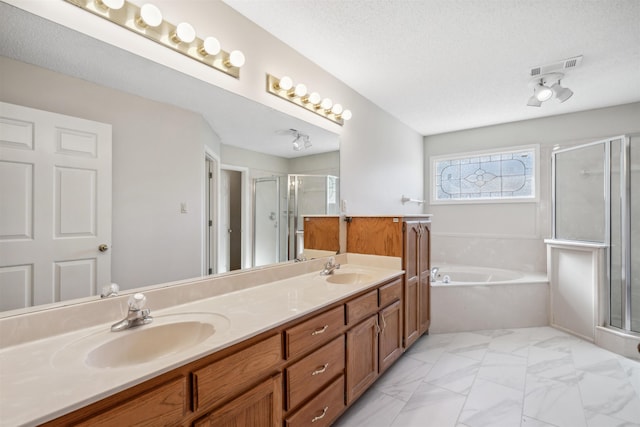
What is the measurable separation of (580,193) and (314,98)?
3.00 meters

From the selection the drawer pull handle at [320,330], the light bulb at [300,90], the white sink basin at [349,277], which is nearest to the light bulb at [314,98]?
the light bulb at [300,90]

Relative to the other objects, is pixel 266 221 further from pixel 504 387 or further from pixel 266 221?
pixel 504 387

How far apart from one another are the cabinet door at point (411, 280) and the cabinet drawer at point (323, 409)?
0.97 meters

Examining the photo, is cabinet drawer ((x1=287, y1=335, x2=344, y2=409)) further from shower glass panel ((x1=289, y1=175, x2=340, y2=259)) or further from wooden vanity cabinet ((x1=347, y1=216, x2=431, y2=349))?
wooden vanity cabinet ((x1=347, y1=216, x2=431, y2=349))

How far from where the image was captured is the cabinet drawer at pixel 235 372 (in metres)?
0.91

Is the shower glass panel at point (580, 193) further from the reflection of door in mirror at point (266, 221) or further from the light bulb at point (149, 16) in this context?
the light bulb at point (149, 16)

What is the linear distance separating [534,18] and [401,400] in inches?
101

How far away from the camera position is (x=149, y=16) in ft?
4.03

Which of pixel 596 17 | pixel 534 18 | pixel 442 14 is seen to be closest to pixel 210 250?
pixel 442 14

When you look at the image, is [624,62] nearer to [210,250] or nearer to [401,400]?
[401,400]

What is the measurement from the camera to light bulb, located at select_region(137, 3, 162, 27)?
A: 1.22 metres

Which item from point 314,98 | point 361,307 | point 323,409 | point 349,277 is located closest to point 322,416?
point 323,409

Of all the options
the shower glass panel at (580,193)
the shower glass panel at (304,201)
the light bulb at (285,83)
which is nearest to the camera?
the light bulb at (285,83)

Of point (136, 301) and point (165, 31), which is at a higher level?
point (165, 31)
